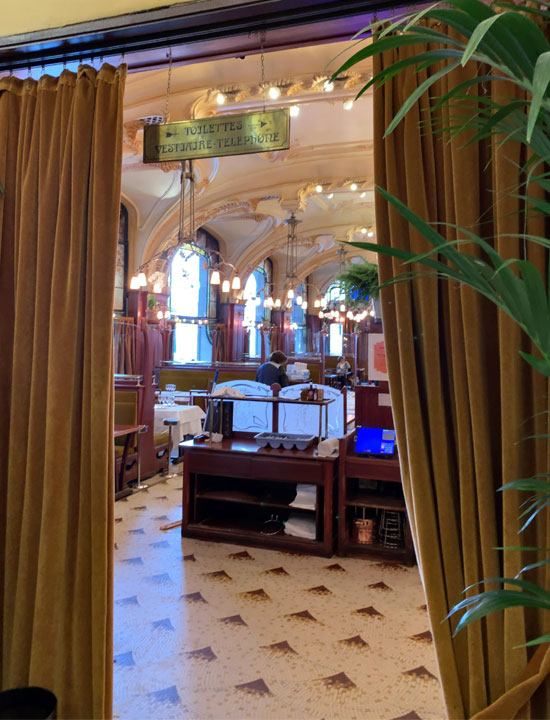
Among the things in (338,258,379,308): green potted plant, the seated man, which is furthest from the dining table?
(338,258,379,308): green potted plant

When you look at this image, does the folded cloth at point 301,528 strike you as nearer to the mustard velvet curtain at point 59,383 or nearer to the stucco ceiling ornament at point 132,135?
the mustard velvet curtain at point 59,383

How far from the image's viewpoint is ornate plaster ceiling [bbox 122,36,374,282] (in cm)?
534

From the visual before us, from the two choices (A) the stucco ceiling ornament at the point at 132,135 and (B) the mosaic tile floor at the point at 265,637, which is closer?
(B) the mosaic tile floor at the point at 265,637

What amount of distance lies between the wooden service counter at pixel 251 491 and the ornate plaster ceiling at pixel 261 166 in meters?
2.91

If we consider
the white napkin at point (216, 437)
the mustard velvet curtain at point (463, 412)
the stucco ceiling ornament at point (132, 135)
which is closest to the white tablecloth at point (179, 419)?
the white napkin at point (216, 437)

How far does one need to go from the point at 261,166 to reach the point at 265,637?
8041 mm

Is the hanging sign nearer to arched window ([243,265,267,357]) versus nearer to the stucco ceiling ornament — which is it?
the stucco ceiling ornament

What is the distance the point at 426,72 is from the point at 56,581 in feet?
7.84

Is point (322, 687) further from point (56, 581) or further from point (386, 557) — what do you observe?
point (386, 557)

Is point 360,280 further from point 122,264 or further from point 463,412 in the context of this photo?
point 122,264

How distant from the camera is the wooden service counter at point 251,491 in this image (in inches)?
158

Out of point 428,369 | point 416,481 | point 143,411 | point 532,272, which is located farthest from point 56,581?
point 143,411

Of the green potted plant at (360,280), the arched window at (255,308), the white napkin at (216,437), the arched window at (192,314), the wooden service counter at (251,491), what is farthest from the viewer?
the arched window at (255,308)

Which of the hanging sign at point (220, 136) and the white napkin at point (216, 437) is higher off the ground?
the hanging sign at point (220, 136)
